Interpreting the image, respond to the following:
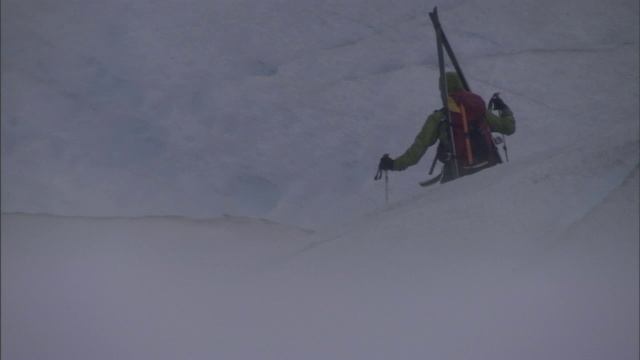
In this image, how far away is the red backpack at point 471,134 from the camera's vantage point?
5.65ft

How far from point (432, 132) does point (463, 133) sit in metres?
0.08

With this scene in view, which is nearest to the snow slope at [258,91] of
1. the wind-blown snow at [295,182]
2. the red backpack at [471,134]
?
the wind-blown snow at [295,182]

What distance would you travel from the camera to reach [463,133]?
5.65 feet

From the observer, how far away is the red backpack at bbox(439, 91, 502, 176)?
67.7 inches

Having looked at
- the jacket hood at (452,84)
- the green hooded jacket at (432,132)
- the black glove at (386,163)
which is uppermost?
the jacket hood at (452,84)

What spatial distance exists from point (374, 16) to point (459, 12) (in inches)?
8.8

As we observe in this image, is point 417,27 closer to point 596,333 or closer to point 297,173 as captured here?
point 297,173

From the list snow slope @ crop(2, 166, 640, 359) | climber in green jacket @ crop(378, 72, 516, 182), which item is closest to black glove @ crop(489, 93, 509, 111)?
climber in green jacket @ crop(378, 72, 516, 182)

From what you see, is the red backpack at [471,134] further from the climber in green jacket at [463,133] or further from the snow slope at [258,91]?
the snow slope at [258,91]

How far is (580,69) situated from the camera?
1.82 m

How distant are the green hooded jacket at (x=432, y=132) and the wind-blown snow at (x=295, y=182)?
0.08 meters

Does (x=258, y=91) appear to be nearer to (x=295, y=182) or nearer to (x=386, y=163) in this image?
(x=295, y=182)

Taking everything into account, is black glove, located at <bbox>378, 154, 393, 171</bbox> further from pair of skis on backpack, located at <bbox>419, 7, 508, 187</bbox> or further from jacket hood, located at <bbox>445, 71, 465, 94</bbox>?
jacket hood, located at <bbox>445, 71, 465, 94</bbox>

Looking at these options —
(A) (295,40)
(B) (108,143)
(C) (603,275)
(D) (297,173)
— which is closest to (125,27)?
(B) (108,143)
